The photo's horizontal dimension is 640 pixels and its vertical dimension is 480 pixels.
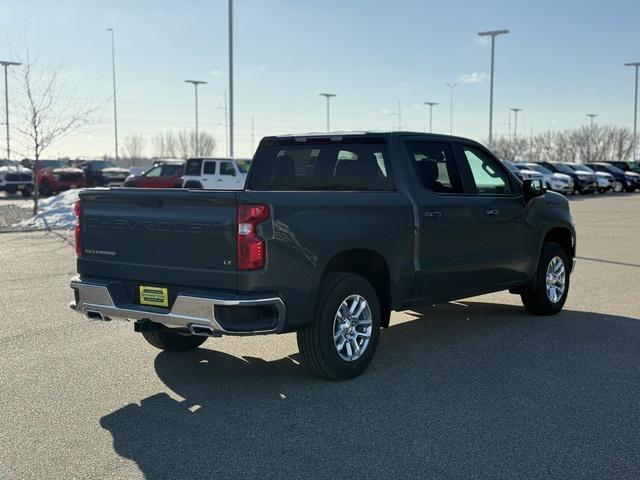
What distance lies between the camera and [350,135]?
6738 millimetres

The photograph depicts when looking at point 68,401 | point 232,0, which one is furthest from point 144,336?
point 232,0

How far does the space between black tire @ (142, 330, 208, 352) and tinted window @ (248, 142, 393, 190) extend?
157 centimetres

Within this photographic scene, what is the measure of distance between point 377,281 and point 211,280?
5.30ft

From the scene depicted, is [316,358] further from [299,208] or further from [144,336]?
[144,336]

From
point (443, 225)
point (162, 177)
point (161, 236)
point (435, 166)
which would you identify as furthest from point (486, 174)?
point (162, 177)

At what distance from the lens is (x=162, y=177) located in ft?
97.5

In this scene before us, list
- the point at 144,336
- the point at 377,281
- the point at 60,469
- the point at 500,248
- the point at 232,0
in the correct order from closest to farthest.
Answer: the point at 60,469
the point at 377,281
the point at 144,336
the point at 500,248
the point at 232,0

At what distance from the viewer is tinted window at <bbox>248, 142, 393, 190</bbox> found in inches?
262

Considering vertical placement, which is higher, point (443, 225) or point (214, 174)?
point (214, 174)

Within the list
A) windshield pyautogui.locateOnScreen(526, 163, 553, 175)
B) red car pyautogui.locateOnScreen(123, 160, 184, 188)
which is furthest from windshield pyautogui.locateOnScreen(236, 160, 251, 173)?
windshield pyautogui.locateOnScreen(526, 163, 553, 175)

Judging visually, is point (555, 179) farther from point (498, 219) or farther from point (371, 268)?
point (371, 268)

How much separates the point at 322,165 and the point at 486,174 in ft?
5.62

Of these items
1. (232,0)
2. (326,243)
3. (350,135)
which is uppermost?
(232,0)

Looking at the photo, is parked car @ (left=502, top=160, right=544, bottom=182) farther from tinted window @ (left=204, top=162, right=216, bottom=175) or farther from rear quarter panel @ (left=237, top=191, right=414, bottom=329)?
rear quarter panel @ (left=237, top=191, right=414, bottom=329)
